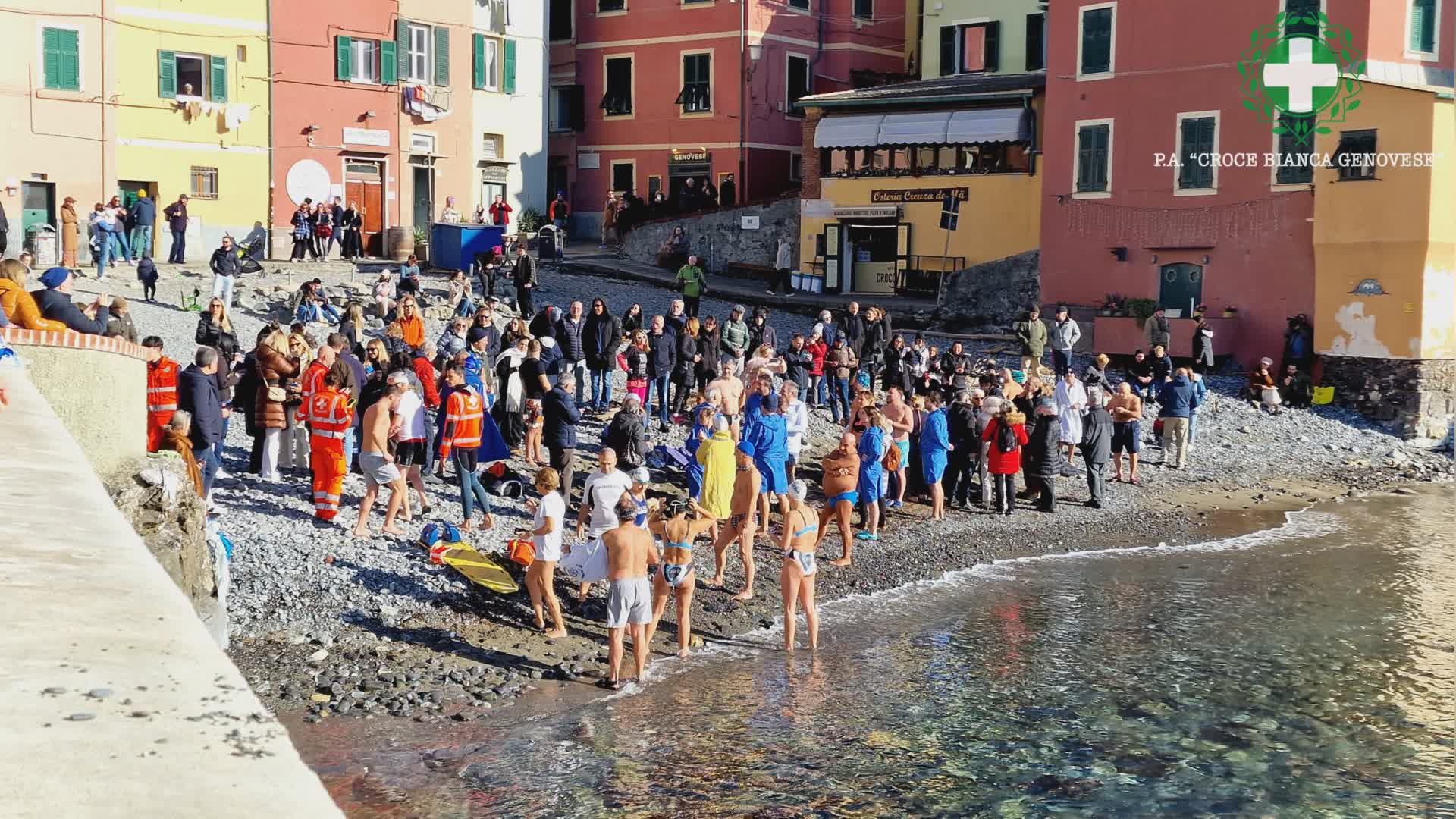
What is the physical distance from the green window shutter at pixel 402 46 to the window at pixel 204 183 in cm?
608

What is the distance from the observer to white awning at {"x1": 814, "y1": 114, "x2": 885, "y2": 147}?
4081 centimetres

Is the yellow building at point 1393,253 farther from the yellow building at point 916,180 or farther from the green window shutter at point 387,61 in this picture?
the green window shutter at point 387,61

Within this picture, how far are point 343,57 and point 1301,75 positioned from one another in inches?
940

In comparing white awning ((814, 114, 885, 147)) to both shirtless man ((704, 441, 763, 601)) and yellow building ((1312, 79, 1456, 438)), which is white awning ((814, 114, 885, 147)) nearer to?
yellow building ((1312, 79, 1456, 438))

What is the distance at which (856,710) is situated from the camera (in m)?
14.1

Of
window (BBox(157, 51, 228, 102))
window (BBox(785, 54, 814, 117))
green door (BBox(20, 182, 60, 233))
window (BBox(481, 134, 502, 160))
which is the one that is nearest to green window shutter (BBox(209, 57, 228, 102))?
window (BBox(157, 51, 228, 102))

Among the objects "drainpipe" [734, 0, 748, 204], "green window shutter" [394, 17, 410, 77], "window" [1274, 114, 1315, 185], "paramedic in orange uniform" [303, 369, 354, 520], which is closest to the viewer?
"paramedic in orange uniform" [303, 369, 354, 520]

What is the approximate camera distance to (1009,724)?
13.9 meters

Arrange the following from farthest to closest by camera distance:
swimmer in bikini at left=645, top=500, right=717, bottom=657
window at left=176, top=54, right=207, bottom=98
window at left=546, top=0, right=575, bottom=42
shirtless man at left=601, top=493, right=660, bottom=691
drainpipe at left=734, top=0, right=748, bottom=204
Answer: window at left=546, top=0, right=575, bottom=42 < drainpipe at left=734, top=0, right=748, bottom=204 < window at left=176, top=54, right=207, bottom=98 < swimmer in bikini at left=645, top=500, right=717, bottom=657 < shirtless man at left=601, top=493, right=660, bottom=691

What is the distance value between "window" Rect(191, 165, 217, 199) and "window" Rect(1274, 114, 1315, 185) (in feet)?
83.9

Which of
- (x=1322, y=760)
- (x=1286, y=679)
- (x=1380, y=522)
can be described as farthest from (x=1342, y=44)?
(x=1322, y=760)

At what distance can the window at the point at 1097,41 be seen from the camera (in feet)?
118

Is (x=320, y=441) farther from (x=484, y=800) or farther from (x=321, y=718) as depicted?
(x=484, y=800)

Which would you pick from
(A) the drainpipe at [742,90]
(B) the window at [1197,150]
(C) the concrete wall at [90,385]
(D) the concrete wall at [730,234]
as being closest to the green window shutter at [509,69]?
(D) the concrete wall at [730,234]
